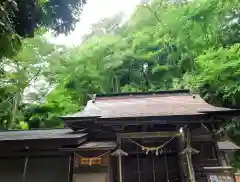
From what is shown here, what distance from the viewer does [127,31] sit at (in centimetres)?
1692

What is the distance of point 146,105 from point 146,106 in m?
0.18

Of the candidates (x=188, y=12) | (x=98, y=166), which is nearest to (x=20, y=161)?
(x=98, y=166)

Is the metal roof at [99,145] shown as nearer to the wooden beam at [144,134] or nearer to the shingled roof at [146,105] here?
the wooden beam at [144,134]

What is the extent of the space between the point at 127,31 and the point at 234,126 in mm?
9073

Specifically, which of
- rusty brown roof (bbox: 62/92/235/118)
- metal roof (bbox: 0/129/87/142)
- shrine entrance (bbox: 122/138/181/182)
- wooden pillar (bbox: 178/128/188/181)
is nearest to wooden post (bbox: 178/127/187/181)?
wooden pillar (bbox: 178/128/188/181)

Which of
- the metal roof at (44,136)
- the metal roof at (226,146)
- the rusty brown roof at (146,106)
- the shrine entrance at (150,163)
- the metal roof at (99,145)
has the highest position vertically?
the rusty brown roof at (146,106)

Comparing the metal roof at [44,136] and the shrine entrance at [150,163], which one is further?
the shrine entrance at [150,163]

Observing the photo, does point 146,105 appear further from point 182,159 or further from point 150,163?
point 182,159

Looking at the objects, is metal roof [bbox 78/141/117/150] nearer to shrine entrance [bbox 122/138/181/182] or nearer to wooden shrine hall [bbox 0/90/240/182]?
wooden shrine hall [bbox 0/90/240/182]

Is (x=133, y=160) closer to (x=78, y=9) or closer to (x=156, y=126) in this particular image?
(x=156, y=126)

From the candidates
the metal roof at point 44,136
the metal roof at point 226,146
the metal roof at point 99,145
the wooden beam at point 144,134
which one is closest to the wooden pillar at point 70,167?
the metal roof at point 44,136

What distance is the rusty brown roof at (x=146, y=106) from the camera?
7061 mm

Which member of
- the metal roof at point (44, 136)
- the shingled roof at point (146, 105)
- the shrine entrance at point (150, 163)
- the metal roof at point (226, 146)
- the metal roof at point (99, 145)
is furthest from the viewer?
the shrine entrance at point (150, 163)

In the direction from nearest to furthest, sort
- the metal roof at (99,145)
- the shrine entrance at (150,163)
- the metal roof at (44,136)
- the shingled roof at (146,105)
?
the metal roof at (99,145) < the shingled roof at (146,105) < the metal roof at (44,136) < the shrine entrance at (150,163)
